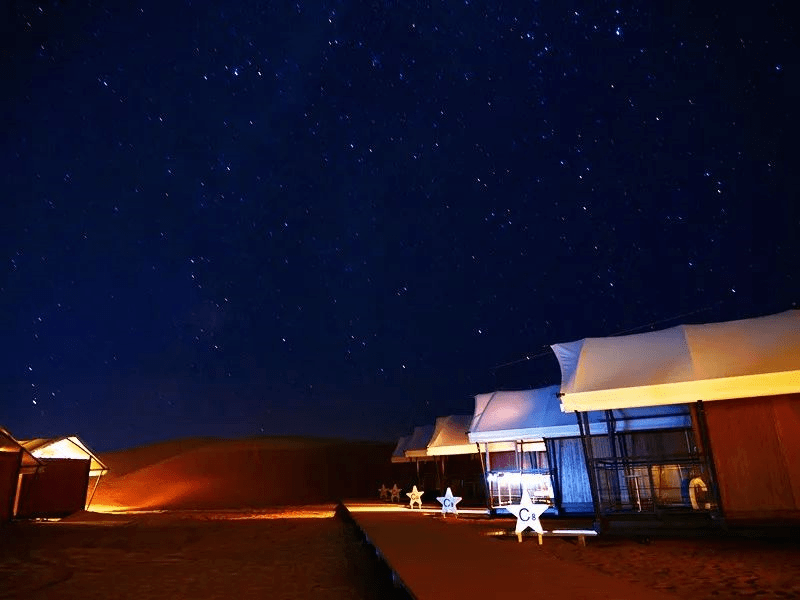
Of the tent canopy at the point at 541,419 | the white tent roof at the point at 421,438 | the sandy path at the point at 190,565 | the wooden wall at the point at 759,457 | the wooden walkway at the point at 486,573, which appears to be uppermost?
the white tent roof at the point at 421,438

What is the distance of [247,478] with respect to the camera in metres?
61.1

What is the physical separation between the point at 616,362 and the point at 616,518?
302 centimetres

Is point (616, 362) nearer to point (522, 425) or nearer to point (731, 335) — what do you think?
point (731, 335)

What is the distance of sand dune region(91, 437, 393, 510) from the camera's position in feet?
162

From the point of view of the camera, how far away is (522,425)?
17.8m

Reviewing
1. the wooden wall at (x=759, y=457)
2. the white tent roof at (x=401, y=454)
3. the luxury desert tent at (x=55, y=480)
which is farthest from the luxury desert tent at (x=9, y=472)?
the wooden wall at (x=759, y=457)

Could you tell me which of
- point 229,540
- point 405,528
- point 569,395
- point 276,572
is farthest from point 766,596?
point 229,540

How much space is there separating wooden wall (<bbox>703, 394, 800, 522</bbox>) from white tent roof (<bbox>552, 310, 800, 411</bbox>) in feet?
2.07

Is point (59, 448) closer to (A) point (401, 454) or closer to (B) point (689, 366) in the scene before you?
(A) point (401, 454)

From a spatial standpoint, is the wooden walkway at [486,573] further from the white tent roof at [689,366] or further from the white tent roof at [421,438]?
the white tent roof at [421,438]

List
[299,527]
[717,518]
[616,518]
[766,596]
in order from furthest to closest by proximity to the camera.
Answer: [299,527] → [616,518] → [717,518] → [766,596]

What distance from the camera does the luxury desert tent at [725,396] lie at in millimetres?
10703

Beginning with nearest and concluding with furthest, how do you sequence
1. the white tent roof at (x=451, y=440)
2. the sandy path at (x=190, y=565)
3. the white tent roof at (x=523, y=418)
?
the sandy path at (x=190, y=565), the white tent roof at (x=523, y=418), the white tent roof at (x=451, y=440)

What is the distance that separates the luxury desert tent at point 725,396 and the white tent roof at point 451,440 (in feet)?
40.4
